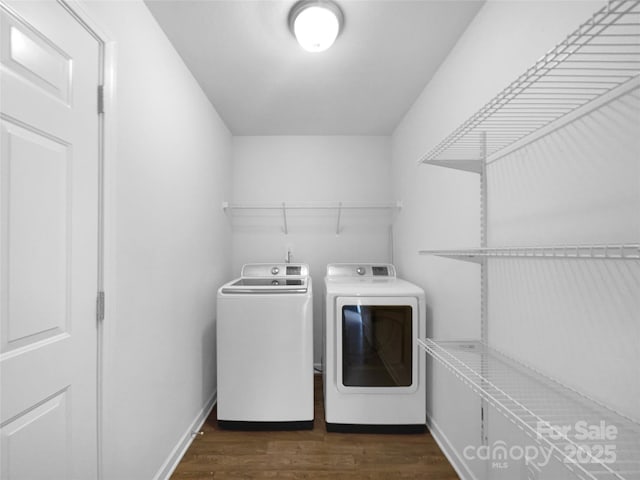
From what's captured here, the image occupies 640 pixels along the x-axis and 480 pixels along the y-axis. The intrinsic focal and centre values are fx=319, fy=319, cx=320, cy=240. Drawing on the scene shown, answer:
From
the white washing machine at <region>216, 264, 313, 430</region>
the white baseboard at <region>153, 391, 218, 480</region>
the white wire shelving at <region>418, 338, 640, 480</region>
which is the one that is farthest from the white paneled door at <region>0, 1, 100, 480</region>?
the white wire shelving at <region>418, 338, 640, 480</region>

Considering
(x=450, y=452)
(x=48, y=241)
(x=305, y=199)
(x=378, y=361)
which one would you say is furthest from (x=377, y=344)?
(x=48, y=241)

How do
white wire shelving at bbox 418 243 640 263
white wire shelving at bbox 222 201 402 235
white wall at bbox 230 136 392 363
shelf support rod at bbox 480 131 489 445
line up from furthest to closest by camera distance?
white wall at bbox 230 136 392 363 → white wire shelving at bbox 222 201 402 235 → shelf support rod at bbox 480 131 489 445 → white wire shelving at bbox 418 243 640 263

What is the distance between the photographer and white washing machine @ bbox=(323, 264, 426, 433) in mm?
2143

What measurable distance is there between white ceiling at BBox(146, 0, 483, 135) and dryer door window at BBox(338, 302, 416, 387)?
1.56 meters

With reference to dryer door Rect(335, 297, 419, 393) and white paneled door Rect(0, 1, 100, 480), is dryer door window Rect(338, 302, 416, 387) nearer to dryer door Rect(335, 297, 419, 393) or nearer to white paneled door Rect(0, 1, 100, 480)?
dryer door Rect(335, 297, 419, 393)

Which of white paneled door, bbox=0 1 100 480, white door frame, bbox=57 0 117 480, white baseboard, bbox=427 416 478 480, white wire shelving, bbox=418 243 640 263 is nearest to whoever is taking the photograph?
white wire shelving, bbox=418 243 640 263

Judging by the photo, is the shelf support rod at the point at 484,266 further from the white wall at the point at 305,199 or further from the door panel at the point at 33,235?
the white wall at the point at 305,199

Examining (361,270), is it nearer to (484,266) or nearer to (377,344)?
(377,344)

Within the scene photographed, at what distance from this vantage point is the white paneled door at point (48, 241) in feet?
2.92

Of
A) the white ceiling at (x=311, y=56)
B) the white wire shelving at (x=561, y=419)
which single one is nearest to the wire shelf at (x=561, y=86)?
the white ceiling at (x=311, y=56)

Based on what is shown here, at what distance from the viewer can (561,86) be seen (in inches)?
41.5

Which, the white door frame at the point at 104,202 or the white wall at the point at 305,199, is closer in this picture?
the white door frame at the point at 104,202

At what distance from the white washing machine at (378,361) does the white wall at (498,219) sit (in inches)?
6.1

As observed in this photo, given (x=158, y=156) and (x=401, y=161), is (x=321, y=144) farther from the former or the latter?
(x=158, y=156)
